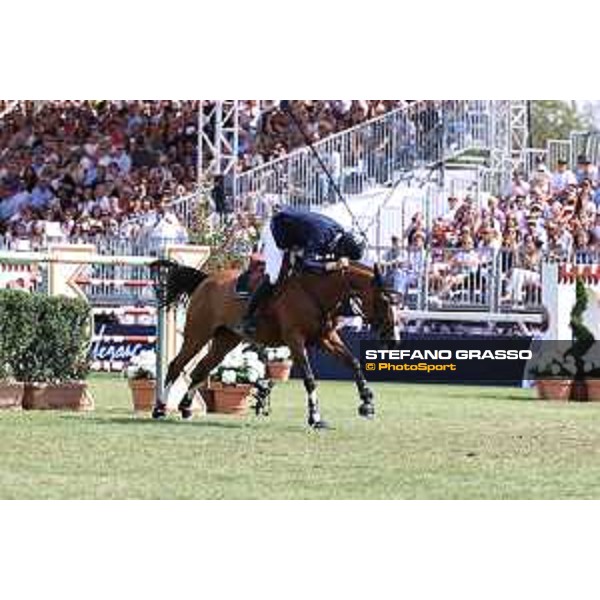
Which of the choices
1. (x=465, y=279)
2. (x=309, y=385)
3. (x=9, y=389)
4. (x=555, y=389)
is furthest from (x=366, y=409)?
(x=465, y=279)

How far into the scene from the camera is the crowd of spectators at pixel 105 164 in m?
18.6

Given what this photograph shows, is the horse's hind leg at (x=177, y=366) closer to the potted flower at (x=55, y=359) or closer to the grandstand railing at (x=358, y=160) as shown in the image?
the potted flower at (x=55, y=359)

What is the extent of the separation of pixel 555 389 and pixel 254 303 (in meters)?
5.26

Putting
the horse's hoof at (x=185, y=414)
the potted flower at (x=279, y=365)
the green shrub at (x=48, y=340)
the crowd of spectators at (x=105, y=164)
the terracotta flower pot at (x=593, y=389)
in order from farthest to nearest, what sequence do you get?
the potted flower at (x=279, y=365) → the crowd of spectators at (x=105, y=164) → the terracotta flower pot at (x=593, y=389) → the green shrub at (x=48, y=340) → the horse's hoof at (x=185, y=414)

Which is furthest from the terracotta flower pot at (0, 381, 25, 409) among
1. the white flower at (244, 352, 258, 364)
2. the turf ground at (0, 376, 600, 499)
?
the white flower at (244, 352, 258, 364)

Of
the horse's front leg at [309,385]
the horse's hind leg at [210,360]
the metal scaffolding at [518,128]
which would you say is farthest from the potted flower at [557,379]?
the horse's front leg at [309,385]

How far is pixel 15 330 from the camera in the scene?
1378 cm

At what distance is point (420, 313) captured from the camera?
19.4 m

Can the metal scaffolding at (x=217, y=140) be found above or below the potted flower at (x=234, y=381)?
above

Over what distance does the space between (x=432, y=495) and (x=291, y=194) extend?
1117 cm

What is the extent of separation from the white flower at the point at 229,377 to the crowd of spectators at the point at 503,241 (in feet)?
20.1

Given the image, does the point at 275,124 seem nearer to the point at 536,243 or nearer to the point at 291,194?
the point at 291,194

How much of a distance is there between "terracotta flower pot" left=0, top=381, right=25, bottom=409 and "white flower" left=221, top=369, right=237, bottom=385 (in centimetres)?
156

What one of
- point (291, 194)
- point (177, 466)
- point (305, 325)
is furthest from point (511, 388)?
point (177, 466)
